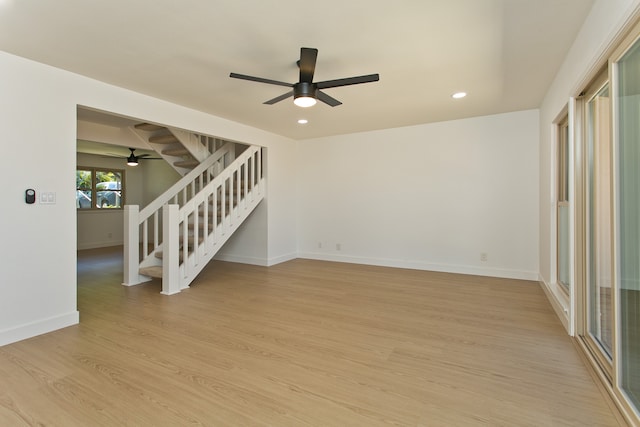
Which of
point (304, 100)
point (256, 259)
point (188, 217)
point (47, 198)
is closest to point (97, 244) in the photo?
point (188, 217)

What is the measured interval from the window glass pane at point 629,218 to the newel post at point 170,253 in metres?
4.22

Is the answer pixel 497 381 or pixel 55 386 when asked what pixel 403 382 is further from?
pixel 55 386

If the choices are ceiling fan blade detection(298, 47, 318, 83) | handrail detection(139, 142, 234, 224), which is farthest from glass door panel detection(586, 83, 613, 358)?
handrail detection(139, 142, 234, 224)

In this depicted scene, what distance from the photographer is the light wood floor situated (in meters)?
1.66

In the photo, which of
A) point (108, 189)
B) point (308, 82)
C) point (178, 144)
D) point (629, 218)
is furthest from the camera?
point (108, 189)

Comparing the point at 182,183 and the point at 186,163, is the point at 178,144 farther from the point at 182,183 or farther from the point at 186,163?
the point at 182,183

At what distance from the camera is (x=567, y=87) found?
8.77ft

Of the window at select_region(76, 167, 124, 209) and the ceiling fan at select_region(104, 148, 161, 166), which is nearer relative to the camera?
the ceiling fan at select_region(104, 148, 161, 166)

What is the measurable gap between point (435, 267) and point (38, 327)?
16.5 ft

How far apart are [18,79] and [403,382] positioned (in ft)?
12.9

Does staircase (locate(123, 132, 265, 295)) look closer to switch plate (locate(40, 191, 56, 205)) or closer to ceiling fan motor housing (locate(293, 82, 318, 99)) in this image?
switch plate (locate(40, 191, 56, 205))

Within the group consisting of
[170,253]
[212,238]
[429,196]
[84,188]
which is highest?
[84,188]

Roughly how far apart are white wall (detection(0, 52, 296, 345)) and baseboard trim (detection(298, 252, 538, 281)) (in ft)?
13.3

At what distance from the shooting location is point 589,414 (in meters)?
1.63
